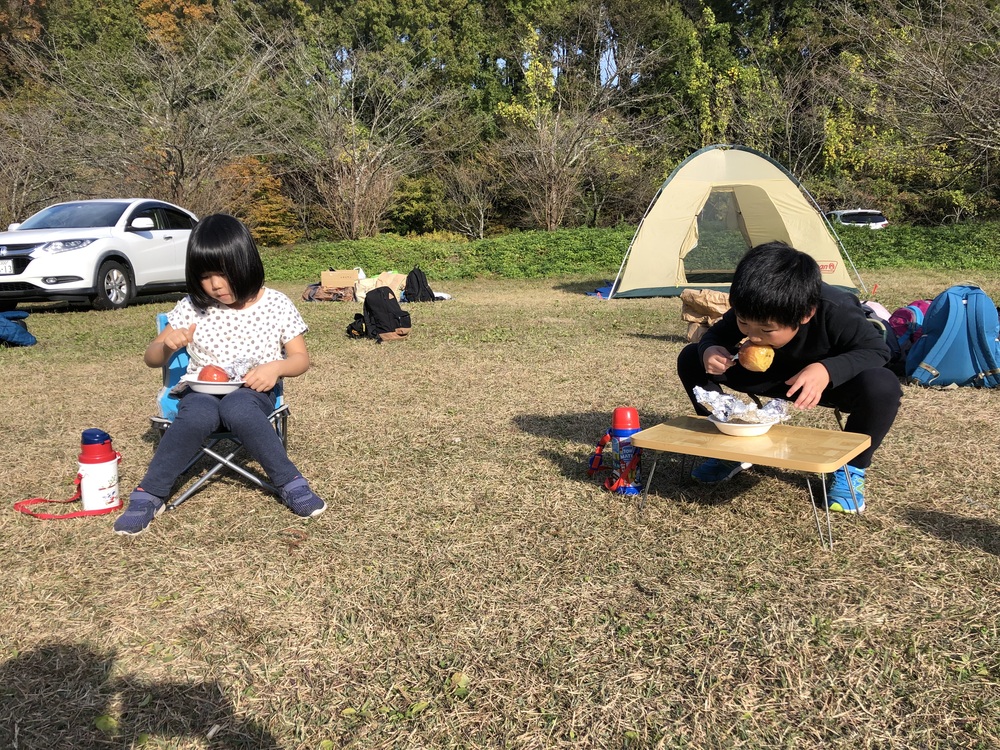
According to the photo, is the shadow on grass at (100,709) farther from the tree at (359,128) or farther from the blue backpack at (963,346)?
the tree at (359,128)

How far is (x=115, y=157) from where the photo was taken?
17609 millimetres

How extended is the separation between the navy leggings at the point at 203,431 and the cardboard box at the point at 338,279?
9532mm

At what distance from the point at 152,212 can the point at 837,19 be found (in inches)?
728

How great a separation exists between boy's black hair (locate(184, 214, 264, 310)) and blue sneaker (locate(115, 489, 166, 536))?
87 cm

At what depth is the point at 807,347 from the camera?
3.23 meters

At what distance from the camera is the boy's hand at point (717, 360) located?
10.7 feet

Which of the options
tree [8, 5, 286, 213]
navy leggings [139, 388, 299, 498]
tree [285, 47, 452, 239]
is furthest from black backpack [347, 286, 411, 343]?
tree [285, 47, 452, 239]

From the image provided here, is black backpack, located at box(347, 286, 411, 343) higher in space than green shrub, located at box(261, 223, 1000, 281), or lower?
lower

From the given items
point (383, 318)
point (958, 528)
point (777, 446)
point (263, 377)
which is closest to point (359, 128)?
point (383, 318)

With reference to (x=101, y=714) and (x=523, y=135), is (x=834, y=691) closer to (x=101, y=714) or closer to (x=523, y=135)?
(x=101, y=714)

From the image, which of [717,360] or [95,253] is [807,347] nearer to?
[717,360]

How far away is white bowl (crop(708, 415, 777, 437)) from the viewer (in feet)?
10.0

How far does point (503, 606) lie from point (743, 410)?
48.2 inches

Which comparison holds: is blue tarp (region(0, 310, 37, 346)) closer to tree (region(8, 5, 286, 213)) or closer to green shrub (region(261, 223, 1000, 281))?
green shrub (region(261, 223, 1000, 281))
